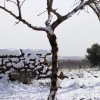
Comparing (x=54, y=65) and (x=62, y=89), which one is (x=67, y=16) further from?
(x=62, y=89)

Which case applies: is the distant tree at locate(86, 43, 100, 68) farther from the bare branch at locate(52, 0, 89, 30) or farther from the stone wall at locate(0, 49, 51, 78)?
the bare branch at locate(52, 0, 89, 30)

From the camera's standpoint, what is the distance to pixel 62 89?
59.1 ft

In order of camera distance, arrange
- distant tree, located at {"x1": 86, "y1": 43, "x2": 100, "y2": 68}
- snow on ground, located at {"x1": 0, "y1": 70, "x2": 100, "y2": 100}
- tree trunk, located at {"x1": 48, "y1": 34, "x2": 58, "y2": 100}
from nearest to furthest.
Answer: tree trunk, located at {"x1": 48, "y1": 34, "x2": 58, "y2": 100}
snow on ground, located at {"x1": 0, "y1": 70, "x2": 100, "y2": 100}
distant tree, located at {"x1": 86, "y1": 43, "x2": 100, "y2": 68}

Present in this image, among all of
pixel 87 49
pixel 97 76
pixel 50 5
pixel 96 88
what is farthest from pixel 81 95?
pixel 87 49

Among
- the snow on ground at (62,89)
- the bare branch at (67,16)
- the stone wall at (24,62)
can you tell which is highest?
the bare branch at (67,16)

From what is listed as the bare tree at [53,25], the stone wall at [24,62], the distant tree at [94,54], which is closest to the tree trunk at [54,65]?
the bare tree at [53,25]

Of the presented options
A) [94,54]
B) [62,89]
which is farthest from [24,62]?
[94,54]

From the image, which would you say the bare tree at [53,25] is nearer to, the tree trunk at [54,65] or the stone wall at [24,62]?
the tree trunk at [54,65]

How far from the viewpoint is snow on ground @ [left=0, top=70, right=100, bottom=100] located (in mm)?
15828

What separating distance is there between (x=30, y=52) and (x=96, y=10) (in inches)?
333

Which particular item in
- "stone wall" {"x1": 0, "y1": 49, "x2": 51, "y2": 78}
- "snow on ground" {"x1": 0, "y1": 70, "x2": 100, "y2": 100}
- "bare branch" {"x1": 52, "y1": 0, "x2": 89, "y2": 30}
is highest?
"bare branch" {"x1": 52, "y1": 0, "x2": 89, "y2": 30}

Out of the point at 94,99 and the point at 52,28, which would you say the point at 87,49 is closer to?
the point at 94,99

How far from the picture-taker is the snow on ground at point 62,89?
15828mm

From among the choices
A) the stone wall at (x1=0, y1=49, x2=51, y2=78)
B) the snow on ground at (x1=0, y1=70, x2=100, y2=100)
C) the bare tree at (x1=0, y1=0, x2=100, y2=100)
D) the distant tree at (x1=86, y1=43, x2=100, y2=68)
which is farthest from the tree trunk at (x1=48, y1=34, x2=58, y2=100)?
the distant tree at (x1=86, y1=43, x2=100, y2=68)
